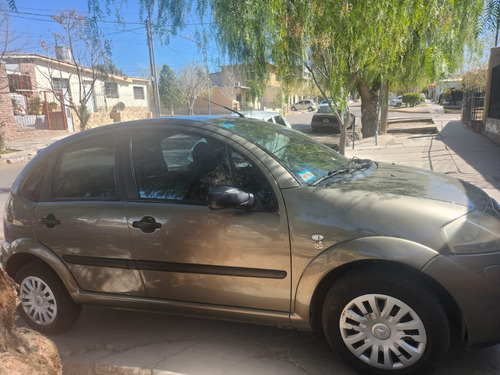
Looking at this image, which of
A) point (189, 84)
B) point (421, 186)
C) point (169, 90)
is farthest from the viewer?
point (169, 90)

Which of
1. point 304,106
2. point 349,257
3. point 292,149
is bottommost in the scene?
point 304,106

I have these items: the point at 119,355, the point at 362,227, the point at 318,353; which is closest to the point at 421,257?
the point at 362,227

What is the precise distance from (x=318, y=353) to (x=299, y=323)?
1.41 feet

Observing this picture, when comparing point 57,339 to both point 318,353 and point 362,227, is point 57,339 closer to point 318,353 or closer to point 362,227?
point 318,353

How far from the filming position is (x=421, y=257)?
7.30 ft

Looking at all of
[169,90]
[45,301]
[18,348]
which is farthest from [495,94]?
[169,90]

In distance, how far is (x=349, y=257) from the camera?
2348 mm

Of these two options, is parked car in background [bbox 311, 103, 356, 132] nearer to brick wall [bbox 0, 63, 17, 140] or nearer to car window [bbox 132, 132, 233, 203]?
brick wall [bbox 0, 63, 17, 140]

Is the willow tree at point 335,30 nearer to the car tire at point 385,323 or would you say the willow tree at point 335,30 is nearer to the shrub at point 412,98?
the car tire at point 385,323

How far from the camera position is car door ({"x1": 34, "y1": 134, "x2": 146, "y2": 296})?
2934 mm

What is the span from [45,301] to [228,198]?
1.92 meters

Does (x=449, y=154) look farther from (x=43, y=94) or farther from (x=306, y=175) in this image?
(x=43, y=94)

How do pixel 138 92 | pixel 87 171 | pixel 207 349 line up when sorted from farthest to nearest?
pixel 138 92 → pixel 87 171 → pixel 207 349

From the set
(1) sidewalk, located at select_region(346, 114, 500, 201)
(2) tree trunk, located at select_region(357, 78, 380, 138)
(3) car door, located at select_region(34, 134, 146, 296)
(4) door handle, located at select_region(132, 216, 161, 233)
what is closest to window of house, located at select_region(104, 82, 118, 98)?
(2) tree trunk, located at select_region(357, 78, 380, 138)
